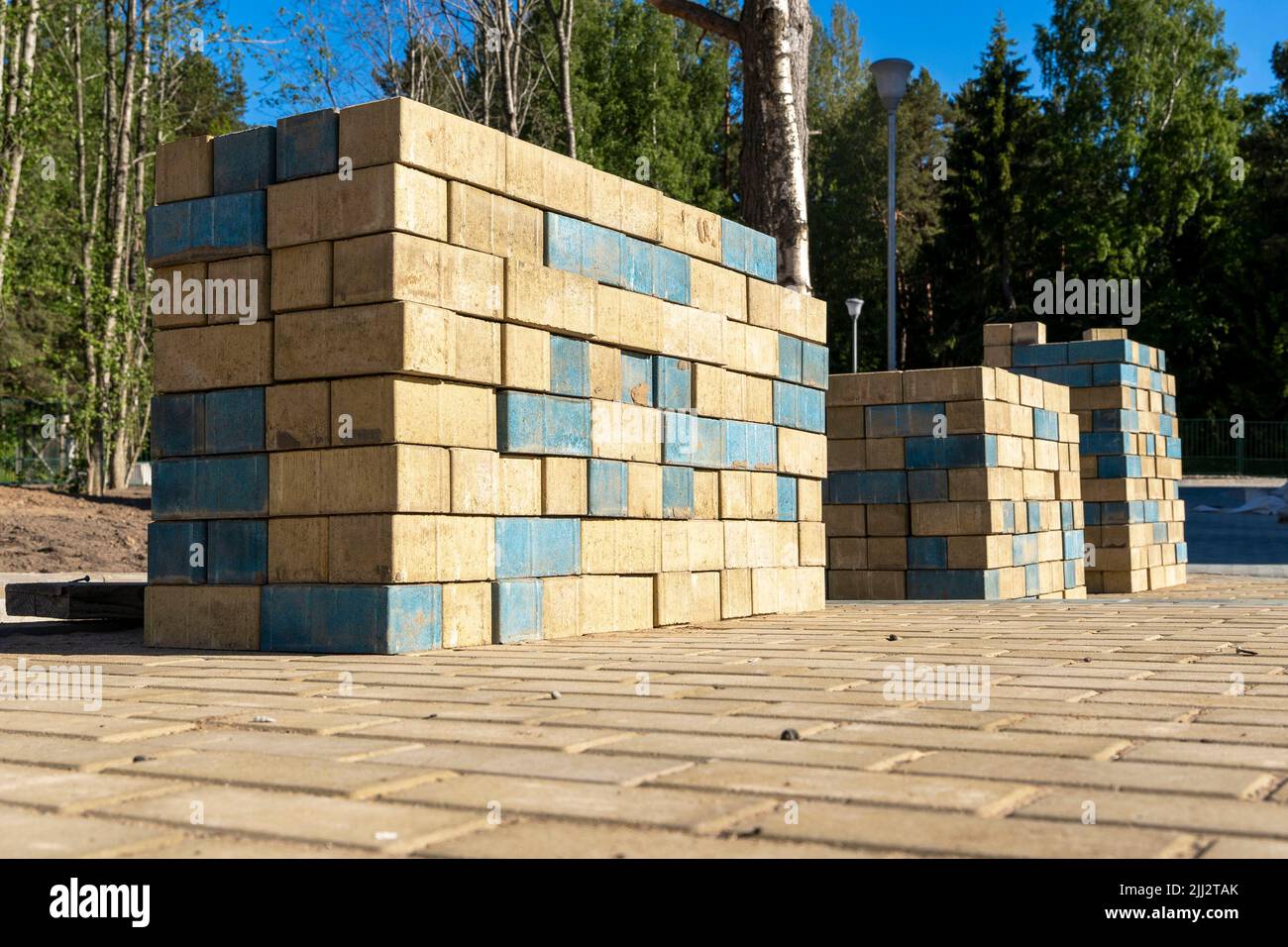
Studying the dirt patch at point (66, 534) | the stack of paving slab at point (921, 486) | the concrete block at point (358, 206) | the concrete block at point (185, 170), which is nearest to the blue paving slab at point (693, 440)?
the concrete block at point (358, 206)

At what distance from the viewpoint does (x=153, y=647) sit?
6.22 meters

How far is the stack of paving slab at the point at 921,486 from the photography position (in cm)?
1095

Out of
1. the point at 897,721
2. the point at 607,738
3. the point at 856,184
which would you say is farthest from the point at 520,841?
the point at 856,184

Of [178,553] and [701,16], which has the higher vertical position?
[701,16]

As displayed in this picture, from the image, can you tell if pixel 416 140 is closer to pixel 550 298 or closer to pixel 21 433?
pixel 550 298

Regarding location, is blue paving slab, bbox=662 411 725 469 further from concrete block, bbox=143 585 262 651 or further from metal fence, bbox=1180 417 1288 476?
metal fence, bbox=1180 417 1288 476

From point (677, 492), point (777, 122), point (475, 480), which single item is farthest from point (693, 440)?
point (777, 122)

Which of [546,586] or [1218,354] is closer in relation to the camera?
[546,586]

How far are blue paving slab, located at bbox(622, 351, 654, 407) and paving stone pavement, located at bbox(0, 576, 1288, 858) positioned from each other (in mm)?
2126

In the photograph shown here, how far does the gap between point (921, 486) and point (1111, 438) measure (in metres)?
4.50

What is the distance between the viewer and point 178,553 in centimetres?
635

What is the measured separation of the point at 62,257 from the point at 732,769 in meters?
20.3

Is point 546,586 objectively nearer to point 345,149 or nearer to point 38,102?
point 345,149

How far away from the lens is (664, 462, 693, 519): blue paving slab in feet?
24.6
